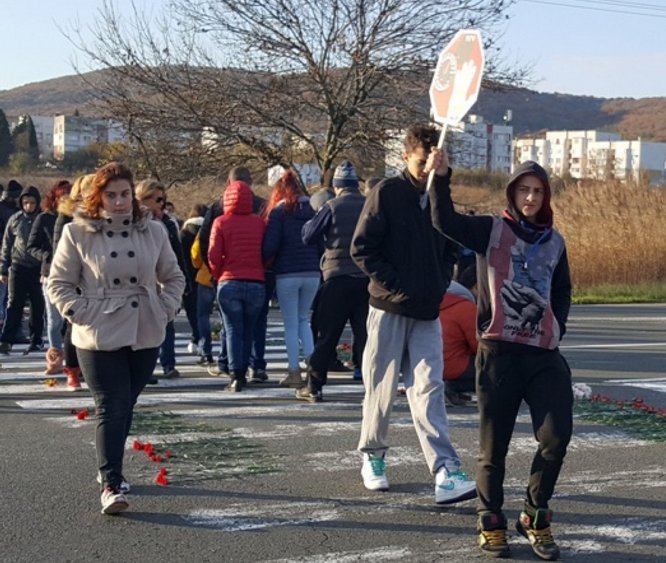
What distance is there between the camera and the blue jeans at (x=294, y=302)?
10.7 metres

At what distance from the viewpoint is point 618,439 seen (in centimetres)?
863

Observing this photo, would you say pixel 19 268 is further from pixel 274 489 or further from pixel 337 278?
pixel 274 489

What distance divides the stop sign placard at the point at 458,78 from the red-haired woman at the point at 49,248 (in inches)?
236

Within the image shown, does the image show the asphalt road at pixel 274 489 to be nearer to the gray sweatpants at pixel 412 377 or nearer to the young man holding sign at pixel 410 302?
the gray sweatpants at pixel 412 377

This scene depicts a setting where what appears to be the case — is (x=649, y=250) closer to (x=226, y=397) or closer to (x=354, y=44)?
(x=354, y=44)

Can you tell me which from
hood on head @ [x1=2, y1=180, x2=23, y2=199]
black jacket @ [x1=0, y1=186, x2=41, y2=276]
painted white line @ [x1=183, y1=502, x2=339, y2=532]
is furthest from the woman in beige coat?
hood on head @ [x1=2, y1=180, x2=23, y2=199]

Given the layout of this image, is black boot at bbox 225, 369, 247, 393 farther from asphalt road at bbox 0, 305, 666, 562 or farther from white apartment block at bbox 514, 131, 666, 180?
white apartment block at bbox 514, 131, 666, 180

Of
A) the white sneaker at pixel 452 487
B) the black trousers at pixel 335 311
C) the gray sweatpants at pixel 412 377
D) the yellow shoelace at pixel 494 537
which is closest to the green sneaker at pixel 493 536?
the yellow shoelace at pixel 494 537

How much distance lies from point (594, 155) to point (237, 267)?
26383 mm

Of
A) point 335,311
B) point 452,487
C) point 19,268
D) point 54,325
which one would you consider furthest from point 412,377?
point 19,268

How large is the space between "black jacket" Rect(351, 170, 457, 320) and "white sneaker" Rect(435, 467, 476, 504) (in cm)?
89

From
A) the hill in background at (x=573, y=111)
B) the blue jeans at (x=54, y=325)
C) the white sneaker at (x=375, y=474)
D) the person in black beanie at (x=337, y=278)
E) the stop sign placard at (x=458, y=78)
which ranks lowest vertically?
the white sneaker at (x=375, y=474)

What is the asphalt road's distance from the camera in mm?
5855

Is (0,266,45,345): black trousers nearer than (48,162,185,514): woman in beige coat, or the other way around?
(48,162,185,514): woman in beige coat
